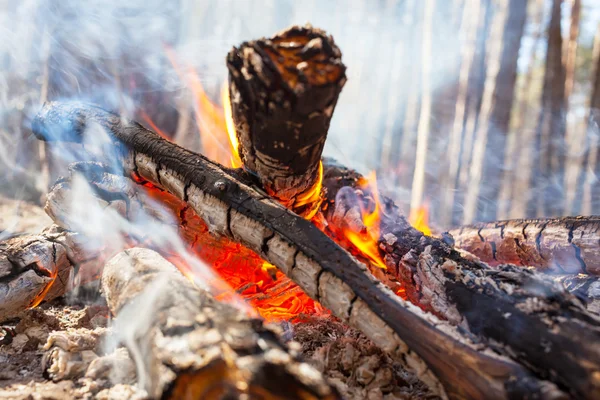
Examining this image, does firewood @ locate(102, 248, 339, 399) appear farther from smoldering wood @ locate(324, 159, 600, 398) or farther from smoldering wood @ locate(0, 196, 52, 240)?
smoldering wood @ locate(0, 196, 52, 240)

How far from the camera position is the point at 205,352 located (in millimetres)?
971

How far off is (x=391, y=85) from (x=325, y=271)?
14.3 m

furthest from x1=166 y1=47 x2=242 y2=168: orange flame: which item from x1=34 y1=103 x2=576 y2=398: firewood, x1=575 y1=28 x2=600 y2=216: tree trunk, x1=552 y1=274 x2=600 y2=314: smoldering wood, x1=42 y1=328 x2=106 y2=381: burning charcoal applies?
x1=575 y1=28 x2=600 y2=216: tree trunk

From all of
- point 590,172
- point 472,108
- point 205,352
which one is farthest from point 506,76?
point 205,352

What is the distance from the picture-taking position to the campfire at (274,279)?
109 cm

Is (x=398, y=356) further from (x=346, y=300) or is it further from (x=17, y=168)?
(x=17, y=168)

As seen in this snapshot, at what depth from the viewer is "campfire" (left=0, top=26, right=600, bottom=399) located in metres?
1.09

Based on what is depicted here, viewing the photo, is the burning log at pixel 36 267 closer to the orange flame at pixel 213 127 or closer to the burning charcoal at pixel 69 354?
the burning charcoal at pixel 69 354

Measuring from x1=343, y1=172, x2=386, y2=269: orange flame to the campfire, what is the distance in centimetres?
1

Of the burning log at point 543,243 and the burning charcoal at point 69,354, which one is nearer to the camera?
the burning charcoal at point 69,354

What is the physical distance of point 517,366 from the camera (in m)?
1.12

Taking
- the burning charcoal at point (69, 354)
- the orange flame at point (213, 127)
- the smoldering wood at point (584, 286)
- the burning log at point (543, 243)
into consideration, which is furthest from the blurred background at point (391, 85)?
the smoldering wood at point (584, 286)

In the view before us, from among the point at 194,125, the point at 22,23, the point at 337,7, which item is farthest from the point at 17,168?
the point at 337,7

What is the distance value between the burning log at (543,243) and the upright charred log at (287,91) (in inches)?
60.2
